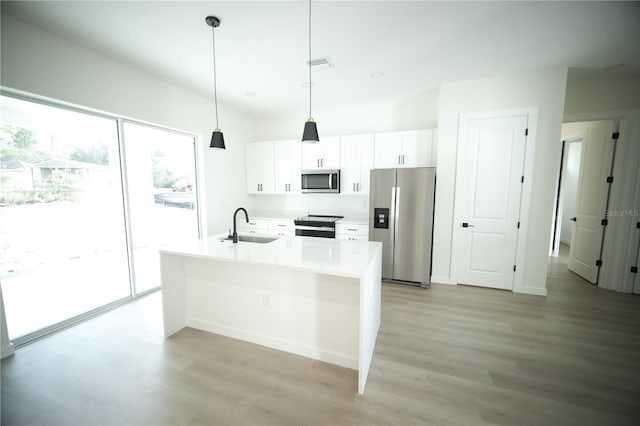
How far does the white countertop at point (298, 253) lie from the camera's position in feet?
5.66

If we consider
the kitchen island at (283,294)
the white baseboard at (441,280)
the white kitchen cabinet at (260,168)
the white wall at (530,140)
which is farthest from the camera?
the white kitchen cabinet at (260,168)

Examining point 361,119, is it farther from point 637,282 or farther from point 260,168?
point 637,282

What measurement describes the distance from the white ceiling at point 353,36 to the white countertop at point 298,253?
6.59 feet

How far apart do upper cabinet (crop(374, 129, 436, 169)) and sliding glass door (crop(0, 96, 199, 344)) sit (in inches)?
129

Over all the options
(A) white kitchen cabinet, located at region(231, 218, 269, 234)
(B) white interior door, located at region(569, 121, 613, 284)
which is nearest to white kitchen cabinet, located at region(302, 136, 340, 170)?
(A) white kitchen cabinet, located at region(231, 218, 269, 234)

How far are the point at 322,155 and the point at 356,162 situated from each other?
2.12ft

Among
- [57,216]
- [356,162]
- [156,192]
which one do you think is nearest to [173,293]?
[57,216]

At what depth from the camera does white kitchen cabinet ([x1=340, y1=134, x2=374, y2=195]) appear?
4.10 meters

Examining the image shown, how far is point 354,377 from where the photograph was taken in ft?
6.08

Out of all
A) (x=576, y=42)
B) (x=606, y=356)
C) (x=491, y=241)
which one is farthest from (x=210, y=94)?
(x=606, y=356)

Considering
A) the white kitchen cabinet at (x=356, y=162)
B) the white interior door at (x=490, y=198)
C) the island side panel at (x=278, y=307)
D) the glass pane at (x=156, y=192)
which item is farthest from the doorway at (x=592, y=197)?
the glass pane at (x=156, y=192)

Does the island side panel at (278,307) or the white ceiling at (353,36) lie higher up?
the white ceiling at (353,36)

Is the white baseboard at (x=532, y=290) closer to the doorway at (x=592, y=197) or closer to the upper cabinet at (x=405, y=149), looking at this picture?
the doorway at (x=592, y=197)

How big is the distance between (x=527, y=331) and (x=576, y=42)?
9.67 feet
